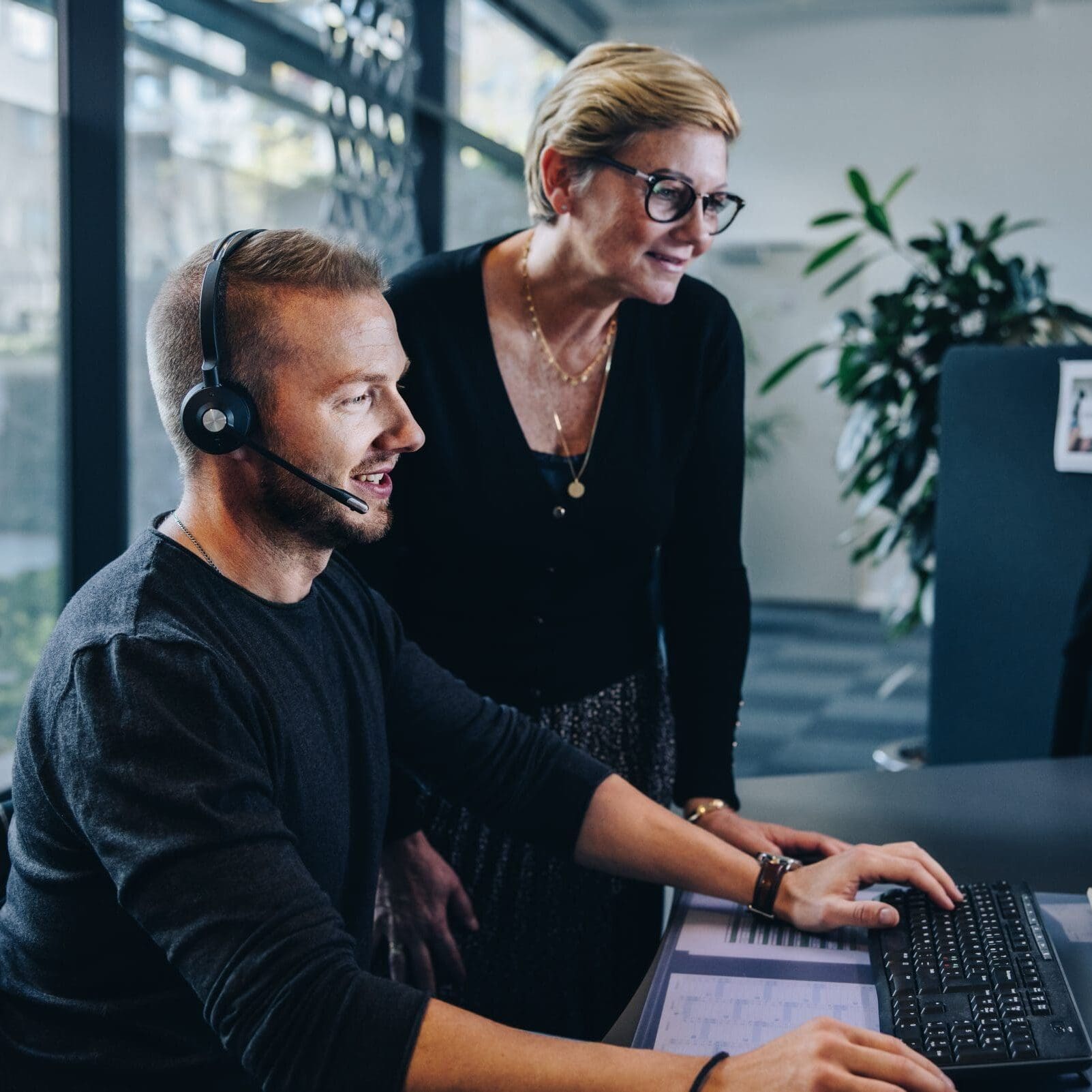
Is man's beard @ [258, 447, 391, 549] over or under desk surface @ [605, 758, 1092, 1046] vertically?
over

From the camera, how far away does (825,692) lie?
536 cm

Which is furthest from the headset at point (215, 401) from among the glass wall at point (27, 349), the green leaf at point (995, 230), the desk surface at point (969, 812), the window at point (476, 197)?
the window at point (476, 197)

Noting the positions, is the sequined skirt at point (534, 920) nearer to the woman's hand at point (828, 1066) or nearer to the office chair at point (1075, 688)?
the woman's hand at point (828, 1066)

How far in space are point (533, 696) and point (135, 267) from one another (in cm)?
221

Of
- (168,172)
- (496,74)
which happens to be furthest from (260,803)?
(496,74)

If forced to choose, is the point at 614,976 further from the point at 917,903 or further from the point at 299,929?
the point at 299,929

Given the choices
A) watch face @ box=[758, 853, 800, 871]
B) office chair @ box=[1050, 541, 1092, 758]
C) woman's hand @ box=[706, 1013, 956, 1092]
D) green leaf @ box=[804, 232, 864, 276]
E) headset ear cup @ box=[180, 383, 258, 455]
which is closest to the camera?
woman's hand @ box=[706, 1013, 956, 1092]

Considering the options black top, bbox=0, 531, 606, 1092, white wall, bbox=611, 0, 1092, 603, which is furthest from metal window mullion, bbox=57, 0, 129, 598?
white wall, bbox=611, 0, 1092, 603

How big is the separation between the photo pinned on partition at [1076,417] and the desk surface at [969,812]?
36.7 inches

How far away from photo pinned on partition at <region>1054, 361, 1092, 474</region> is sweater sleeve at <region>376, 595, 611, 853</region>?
1582 mm

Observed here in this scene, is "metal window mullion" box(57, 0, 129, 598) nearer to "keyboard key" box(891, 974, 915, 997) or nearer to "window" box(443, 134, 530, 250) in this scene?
"keyboard key" box(891, 974, 915, 997)

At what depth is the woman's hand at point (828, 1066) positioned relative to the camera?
0.76 m

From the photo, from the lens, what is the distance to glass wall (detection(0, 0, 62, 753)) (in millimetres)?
2689

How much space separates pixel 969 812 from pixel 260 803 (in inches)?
35.8
